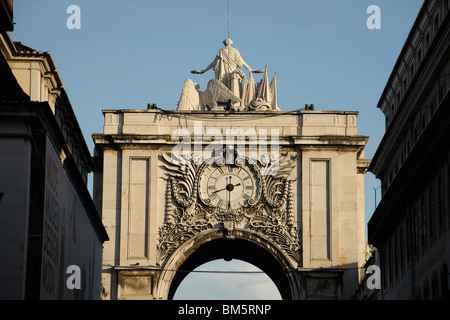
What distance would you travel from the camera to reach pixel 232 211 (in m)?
85.6

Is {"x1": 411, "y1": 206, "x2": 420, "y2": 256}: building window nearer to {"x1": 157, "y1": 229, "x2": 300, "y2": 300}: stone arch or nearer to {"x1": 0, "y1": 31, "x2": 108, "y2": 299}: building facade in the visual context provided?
{"x1": 0, "y1": 31, "x2": 108, "y2": 299}: building facade

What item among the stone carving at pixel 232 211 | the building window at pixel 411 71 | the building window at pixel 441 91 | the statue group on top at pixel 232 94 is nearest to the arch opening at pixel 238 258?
the stone carving at pixel 232 211

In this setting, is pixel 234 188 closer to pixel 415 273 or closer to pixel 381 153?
pixel 381 153

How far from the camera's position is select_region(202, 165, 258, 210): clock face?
85812 millimetres

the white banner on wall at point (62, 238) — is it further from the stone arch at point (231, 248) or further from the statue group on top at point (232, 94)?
the statue group on top at point (232, 94)

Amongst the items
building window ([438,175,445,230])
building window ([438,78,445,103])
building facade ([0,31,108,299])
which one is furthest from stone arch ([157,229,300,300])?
building window ([438,175,445,230])

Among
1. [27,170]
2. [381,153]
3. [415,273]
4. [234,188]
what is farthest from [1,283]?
[234,188]

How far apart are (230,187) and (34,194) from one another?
33986mm

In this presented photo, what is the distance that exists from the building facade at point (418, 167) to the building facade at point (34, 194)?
15147 mm

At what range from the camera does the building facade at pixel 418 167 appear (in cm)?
5459

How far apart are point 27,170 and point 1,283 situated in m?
4.46

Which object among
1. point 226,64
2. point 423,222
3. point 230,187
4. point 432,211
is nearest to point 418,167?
point 432,211

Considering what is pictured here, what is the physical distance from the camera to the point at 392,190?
66.2 metres

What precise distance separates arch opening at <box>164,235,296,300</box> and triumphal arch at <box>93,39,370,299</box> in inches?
5.8
